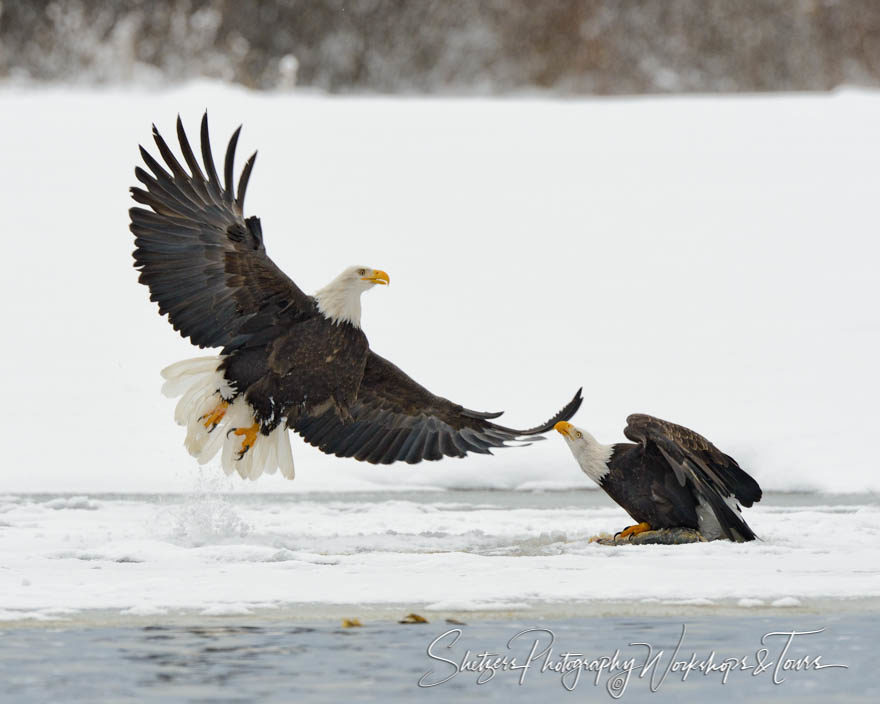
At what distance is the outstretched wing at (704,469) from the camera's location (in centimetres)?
580

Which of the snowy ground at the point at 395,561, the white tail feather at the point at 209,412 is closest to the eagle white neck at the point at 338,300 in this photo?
the white tail feather at the point at 209,412

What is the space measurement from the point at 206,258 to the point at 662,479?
1957 millimetres

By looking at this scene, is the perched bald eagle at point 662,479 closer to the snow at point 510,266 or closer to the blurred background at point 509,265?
the snow at point 510,266

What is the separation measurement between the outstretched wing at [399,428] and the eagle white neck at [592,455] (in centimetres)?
74

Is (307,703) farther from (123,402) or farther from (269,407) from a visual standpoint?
(123,402)

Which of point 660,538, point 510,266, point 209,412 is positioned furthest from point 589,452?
point 510,266

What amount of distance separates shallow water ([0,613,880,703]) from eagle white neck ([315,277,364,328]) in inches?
79.9

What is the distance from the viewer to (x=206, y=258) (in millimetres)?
Answer: 6191

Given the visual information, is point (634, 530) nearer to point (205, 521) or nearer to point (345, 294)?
point (345, 294)

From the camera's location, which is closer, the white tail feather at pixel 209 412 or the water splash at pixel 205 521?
the water splash at pixel 205 521

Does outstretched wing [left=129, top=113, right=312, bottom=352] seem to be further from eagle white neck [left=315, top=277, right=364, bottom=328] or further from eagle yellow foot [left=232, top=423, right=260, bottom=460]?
eagle yellow foot [left=232, top=423, right=260, bottom=460]

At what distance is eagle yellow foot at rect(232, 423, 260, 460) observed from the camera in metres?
6.65

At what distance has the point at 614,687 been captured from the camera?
12.3ft

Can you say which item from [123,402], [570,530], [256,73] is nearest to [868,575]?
[570,530]
